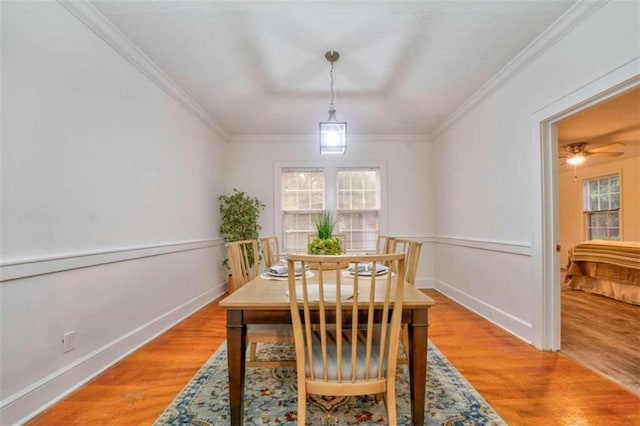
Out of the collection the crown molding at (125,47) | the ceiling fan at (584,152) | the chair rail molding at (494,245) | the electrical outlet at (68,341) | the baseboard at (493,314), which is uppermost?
the crown molding at (125,47)

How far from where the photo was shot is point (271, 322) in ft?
4.55

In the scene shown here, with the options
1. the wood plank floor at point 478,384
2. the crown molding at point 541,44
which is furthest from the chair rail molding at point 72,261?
the crown molding at point 541,44

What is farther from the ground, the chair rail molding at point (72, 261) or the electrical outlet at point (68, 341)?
the chair rail molding at point (72, 261)

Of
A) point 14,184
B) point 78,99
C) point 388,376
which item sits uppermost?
point 78,99

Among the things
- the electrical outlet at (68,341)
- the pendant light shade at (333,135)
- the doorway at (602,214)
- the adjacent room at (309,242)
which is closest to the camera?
the adjacent room at (309,242)

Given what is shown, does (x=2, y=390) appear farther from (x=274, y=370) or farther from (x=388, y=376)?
(x=388, y=376)

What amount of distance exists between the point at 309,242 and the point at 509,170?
2.06m

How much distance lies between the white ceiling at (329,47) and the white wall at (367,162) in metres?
0.92

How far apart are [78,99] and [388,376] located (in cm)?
252

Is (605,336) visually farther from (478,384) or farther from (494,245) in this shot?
(478,384)

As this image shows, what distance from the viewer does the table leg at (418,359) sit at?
1376 millimetres

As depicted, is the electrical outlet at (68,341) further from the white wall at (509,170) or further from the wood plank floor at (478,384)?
the white wall at (509,170)

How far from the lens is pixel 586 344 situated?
2508 millimetres

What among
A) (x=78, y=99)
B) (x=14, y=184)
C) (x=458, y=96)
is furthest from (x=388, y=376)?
(x=458, y=96)
